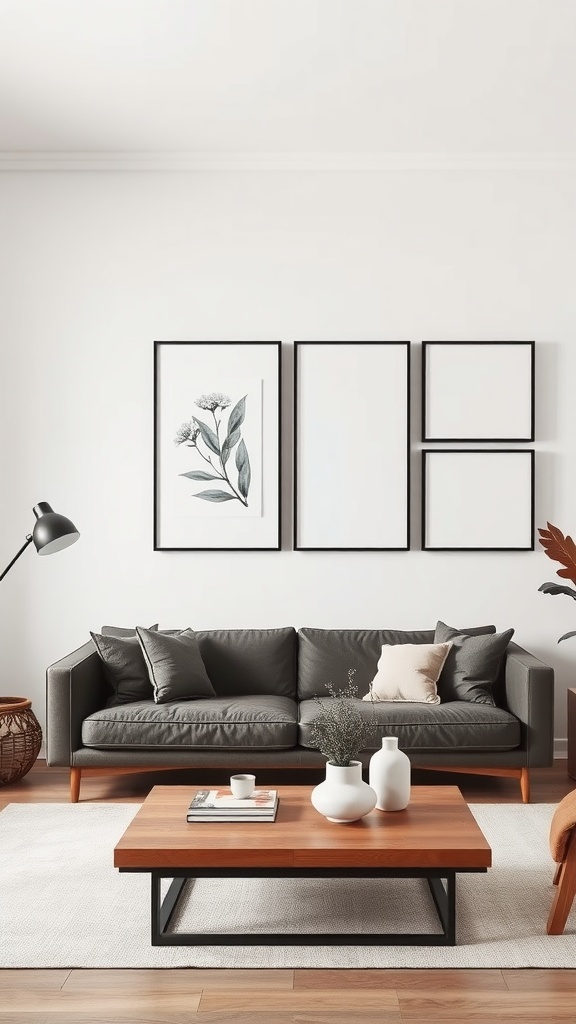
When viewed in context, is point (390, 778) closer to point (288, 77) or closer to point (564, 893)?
point (564, 893)

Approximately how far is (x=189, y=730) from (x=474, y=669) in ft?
4.63

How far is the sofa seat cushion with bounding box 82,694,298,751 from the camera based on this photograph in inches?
162

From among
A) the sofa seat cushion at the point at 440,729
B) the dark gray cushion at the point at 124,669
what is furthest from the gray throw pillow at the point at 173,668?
the sofa seat cushion at the point at 440,729

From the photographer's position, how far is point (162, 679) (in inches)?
171

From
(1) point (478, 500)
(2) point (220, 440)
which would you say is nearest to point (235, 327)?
(2) point (220, 440)

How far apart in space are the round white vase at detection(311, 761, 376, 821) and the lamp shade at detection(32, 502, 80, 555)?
5.42 feet

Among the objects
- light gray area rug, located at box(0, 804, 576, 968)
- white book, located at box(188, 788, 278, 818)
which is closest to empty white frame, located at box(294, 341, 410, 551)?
light gray area rug, located at box(0, 804, 576, 968)

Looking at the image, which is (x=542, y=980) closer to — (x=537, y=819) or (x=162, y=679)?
(x=537, y=819)

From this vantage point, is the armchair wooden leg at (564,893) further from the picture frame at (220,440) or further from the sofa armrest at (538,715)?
the picture frame at (220,440)

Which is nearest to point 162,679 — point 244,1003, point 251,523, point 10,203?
point 251,523

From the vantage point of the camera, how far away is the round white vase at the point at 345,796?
2.87 metres

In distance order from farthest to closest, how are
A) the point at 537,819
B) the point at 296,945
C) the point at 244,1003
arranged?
the point at 537,819, the point at 296,945, the point at 244,1003

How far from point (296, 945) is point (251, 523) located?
266 cm

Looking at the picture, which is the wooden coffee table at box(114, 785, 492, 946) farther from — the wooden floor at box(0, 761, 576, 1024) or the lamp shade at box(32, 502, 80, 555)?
the lamp shade at box(32, 502, 80, 555)
